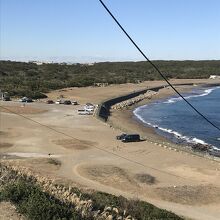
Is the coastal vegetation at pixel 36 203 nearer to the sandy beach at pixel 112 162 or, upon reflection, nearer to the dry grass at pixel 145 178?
the sandy beach at pixel 112 162

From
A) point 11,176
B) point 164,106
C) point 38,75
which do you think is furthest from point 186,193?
point 38,75

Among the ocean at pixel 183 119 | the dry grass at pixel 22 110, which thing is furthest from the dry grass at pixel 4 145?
the dry grass at pixel 22 110

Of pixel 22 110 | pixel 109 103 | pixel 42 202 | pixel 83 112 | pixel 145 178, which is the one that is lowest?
pixel 109 103

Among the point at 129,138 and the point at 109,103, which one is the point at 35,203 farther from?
the point at 109,103

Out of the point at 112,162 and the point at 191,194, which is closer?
the point at 191,194

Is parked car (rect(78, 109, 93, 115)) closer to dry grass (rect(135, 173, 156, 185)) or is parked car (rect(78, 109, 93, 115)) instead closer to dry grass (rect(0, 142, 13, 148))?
dry grass (rect(0, 142, 13, 148))

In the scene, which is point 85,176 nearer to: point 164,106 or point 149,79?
point 164,106

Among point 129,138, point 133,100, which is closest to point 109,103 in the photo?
point 133,100
